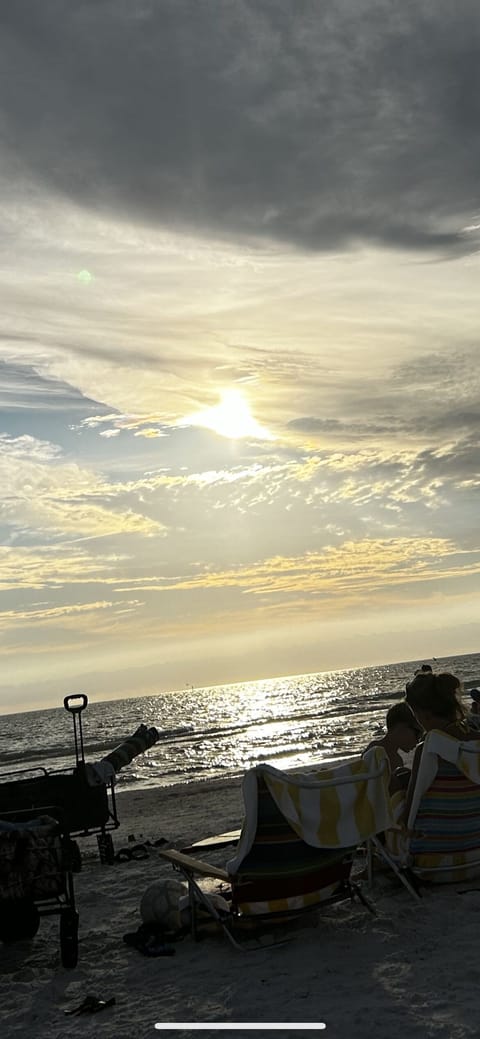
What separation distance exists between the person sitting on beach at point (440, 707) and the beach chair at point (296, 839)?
838 mm

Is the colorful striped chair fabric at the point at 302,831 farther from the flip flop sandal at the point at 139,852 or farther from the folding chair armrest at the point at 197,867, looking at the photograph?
the flip flop sandal at the point at 139,852

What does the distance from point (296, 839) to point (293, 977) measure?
0.84 metres

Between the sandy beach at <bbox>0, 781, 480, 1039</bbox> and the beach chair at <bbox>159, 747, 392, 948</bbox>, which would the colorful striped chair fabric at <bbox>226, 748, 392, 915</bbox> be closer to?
the beach chair at <bbox>159, 747, 392, 948</bbox>

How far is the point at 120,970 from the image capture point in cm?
598

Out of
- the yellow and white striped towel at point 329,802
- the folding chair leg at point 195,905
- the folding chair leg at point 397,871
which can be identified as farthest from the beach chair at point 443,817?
the folding chair leg at point 195,905

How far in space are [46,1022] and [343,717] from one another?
1793 inches

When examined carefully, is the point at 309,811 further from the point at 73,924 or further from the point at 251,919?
the point at 73,924

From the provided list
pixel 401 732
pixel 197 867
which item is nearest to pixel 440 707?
pixel 401 732

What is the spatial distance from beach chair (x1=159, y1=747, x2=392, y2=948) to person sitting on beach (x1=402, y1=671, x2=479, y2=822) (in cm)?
84

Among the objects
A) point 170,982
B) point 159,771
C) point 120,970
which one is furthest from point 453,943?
point 159,771

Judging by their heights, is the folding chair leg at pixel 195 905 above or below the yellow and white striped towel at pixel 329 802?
below

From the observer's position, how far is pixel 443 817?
6656 mm

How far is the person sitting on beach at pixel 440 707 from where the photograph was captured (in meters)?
6.91

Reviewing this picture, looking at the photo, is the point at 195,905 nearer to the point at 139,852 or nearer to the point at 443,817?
the point at 443,817
